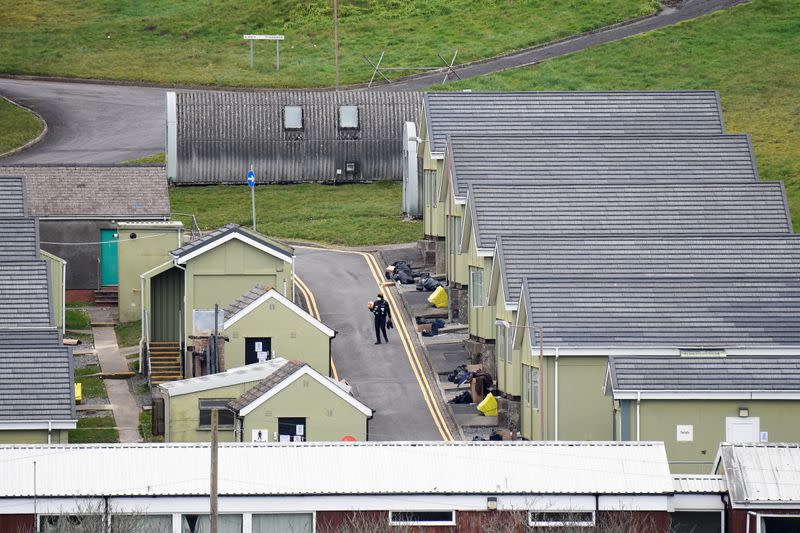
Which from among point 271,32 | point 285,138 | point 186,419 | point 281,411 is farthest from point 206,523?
point 271,32

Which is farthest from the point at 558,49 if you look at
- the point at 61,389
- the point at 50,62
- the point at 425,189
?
the point at 61,389

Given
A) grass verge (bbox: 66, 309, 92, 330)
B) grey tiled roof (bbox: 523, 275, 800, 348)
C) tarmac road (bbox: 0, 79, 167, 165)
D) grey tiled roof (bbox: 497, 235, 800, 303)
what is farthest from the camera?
tarmac road (bbox: 0, 79, 167, 165)

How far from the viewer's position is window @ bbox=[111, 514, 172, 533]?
4653 centimetres

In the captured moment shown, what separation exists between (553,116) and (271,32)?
52.1 m

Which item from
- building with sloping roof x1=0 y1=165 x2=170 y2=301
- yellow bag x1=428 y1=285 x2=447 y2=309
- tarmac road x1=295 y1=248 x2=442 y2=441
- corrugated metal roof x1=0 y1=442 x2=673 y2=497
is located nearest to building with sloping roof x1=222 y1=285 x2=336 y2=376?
tarmac road x1=295 y1=248 x2=442 y2=441

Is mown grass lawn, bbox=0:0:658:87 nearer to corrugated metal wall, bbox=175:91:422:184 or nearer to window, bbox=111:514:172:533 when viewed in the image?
corrugated metal wall, bbox=175:91:422:184

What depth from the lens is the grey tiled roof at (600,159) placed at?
78750 mm

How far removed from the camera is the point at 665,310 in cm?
6312

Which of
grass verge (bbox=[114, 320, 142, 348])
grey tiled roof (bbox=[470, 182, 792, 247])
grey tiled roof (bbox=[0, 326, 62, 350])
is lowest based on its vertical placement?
grass verge (bbox=[114, 320, 142, 348])

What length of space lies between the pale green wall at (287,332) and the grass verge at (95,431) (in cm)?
569

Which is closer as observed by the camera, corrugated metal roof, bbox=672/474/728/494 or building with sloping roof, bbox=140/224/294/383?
corrugated metal roof, bbox=672/474/728/494

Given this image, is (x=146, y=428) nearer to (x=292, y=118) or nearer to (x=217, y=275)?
(x=217, y=275)

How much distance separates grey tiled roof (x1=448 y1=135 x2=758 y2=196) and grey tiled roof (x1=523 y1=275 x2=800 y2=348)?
14.1 m

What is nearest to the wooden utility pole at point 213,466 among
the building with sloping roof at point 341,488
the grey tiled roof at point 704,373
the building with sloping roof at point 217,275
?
the building with sloping roof at point 341,488
